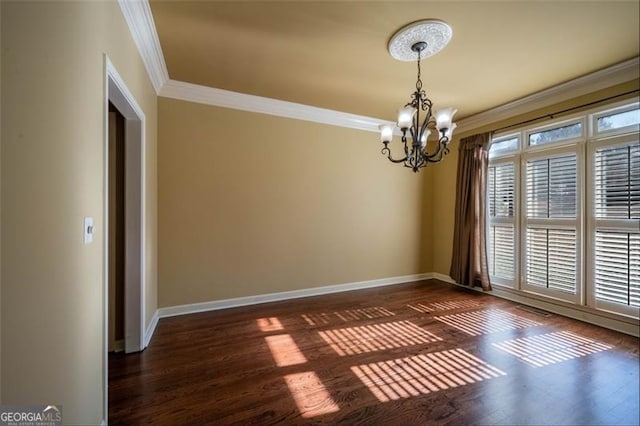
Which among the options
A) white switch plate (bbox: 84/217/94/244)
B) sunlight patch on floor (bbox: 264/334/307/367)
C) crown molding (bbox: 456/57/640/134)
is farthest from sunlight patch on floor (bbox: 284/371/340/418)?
crown molding (bbox: 456/57/640/134)

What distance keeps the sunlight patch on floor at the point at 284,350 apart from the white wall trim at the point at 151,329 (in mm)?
1096

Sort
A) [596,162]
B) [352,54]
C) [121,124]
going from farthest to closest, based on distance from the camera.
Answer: [596,162], [352,54], [121,124]

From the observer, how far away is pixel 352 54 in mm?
2658

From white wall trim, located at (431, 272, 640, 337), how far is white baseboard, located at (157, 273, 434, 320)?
1241 millimetres

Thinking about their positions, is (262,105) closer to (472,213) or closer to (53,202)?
(53,202)

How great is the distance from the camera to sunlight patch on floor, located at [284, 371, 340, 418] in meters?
1.77

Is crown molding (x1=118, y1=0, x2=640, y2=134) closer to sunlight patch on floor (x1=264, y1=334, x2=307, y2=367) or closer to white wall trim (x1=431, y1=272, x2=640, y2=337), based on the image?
white wall trim (x1=431, y1=272, x2=640, y2=337)

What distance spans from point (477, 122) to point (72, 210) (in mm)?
4961

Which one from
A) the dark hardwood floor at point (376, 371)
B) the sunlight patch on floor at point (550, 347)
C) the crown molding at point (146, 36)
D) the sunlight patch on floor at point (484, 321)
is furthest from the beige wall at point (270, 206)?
the sunlight patch on floor at point (550, 347)

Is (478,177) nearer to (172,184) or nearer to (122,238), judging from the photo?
(172,184)

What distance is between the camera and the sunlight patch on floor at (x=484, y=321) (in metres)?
3.00

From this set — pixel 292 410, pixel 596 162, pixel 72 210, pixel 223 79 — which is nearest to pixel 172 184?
pixel 223 79

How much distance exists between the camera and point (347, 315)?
3.41m

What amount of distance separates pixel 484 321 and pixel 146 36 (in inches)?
172
